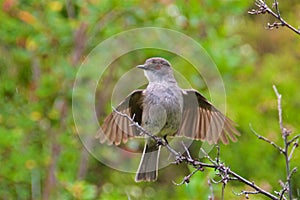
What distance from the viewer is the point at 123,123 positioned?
202 inches

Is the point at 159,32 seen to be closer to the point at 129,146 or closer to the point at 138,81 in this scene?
the point at 138,81

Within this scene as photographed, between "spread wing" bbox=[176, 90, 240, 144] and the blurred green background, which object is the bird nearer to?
"spread wing" bbox=[176, 90, 240, 144]

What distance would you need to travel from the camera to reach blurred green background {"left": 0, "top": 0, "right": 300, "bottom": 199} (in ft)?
22.9

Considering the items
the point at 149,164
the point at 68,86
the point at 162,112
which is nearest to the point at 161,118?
the point at 162,112

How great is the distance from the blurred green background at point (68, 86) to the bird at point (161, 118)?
1389 mm

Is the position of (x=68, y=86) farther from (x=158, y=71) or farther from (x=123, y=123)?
(x=158, y=71)

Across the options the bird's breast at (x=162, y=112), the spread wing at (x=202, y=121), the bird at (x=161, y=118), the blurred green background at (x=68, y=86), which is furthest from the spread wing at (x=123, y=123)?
the blurred green background at (x=68, y=86)

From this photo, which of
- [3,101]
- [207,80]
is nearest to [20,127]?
[3,101]

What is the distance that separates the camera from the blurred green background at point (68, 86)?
699 cm

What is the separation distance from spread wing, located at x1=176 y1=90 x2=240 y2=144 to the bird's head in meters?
0.19

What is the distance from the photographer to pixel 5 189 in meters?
7.06

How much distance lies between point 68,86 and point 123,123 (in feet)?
7.54

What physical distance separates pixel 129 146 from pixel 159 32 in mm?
1440

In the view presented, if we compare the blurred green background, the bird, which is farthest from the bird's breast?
the blurred green background
